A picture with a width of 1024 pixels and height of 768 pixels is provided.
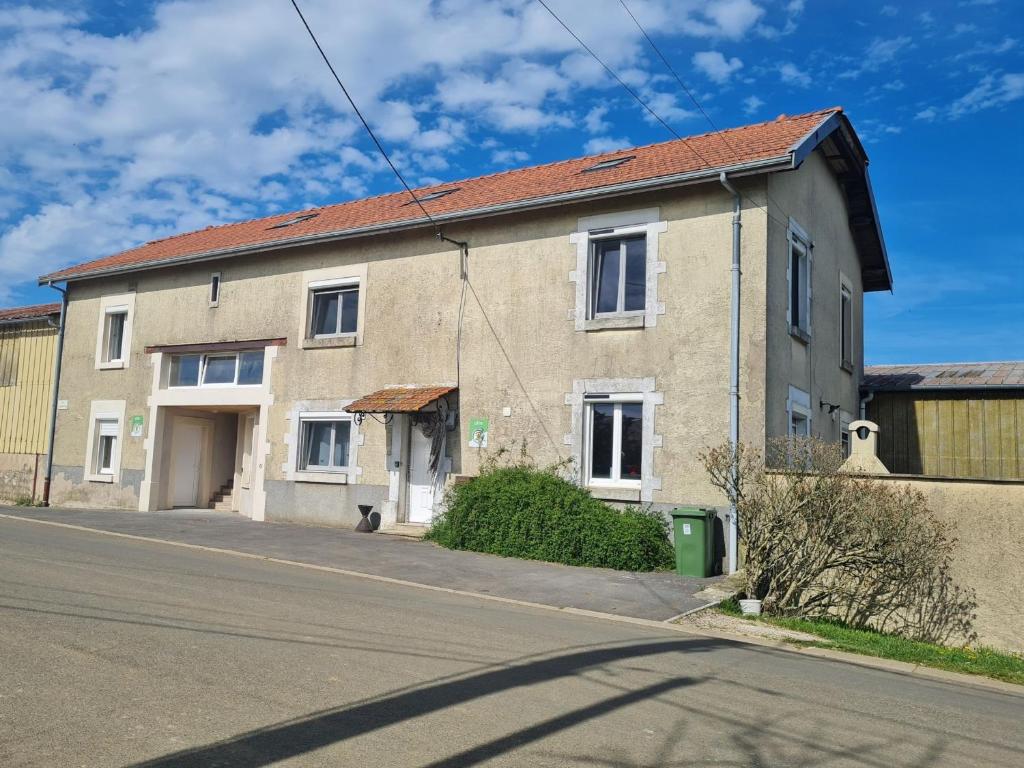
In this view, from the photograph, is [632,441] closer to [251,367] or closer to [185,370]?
[251,367]

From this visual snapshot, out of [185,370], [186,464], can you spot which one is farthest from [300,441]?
[186,464]

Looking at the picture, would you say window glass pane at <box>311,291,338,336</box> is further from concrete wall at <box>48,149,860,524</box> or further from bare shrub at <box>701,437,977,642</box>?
bare shrub at <box>701,437,977,642</box>

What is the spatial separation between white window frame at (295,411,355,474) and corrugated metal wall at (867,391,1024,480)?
1062 centimetres

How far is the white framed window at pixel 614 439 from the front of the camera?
1363cm

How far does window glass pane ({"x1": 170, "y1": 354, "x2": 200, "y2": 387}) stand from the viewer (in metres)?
19.6

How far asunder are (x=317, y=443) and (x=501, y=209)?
6029 mm

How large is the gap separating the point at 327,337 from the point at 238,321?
2.58 meters

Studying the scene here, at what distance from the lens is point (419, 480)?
15.9 m

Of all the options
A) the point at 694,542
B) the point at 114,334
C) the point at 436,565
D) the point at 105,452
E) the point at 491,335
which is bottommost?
the point at 436,565

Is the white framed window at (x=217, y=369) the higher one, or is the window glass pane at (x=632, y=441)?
the white framed window at (x=217, y=369)

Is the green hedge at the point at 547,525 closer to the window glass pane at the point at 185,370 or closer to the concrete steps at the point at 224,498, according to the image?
the concrete steps at the point at 224,498

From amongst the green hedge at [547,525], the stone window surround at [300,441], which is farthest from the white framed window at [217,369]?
the green hedge at [547,525]

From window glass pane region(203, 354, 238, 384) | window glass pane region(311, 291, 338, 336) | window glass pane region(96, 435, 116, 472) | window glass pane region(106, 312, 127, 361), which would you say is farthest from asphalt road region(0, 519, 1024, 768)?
window glass pane region(106, 312, 127, 361)

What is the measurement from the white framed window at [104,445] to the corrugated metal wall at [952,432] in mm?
17014
